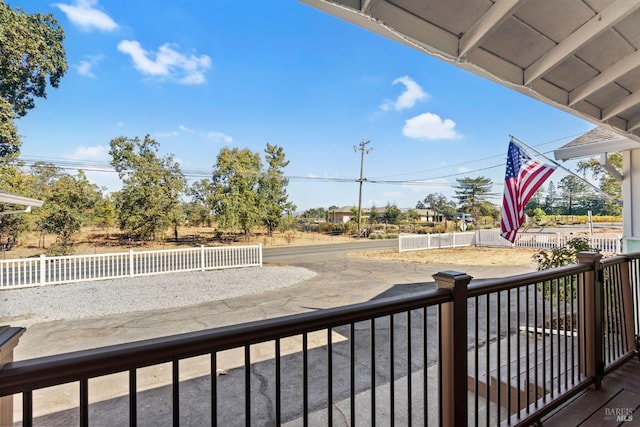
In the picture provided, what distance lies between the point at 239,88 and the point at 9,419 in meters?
18.3

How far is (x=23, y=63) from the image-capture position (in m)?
6.93

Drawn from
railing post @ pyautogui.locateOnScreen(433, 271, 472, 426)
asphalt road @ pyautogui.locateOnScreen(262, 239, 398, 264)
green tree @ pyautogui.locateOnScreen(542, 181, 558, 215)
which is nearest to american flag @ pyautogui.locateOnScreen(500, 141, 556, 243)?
railing post @ pyautogui.locateOnScreen(433, 271, 472, 426)

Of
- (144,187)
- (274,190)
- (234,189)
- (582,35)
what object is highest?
(274,190)

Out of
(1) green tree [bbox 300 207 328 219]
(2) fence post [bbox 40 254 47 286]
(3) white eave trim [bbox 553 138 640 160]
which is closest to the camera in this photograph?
(3) white eave trim [bbox 553 138 640 160]

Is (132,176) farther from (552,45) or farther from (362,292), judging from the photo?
(552,45)

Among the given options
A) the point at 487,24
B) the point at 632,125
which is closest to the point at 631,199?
the point at 632,125

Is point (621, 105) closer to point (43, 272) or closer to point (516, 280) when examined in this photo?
point (516, 280)

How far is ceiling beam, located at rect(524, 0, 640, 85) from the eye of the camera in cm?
159

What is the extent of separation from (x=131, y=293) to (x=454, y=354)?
22.6 ft

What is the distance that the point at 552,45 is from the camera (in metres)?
1.95

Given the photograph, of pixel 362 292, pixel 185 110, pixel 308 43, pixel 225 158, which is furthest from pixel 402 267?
pixel 185 110

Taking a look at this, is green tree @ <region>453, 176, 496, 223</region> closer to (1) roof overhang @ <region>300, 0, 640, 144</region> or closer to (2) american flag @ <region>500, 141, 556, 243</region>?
(2) american flag @ <region>500, 141, 556, 243</region>

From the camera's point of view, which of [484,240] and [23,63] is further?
[484,240]

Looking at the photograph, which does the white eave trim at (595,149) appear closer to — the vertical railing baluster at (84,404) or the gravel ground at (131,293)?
the vertical railing baluster at (84,404)
